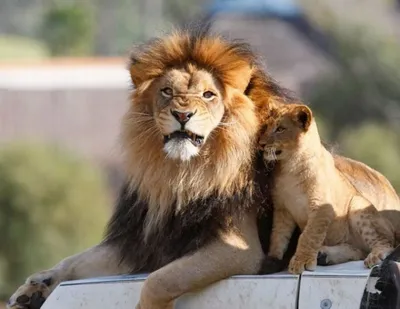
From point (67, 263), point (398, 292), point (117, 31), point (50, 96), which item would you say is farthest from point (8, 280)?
point (117, 31)

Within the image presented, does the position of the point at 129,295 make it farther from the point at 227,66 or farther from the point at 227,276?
the point at 227,66

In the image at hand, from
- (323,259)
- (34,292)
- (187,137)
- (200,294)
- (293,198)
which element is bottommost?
(34,292)

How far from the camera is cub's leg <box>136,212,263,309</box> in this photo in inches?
193

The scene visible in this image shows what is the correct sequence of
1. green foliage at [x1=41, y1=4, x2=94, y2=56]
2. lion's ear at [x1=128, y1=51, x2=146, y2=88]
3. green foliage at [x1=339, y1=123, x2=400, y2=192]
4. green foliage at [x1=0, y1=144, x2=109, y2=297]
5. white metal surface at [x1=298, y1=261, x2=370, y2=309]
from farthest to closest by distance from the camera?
green foliage at [x1=41, y1=4, x2=94, y2=56], green foliage at [x1=339, y1=123, x2=400, y2=192], green foliage at [x1=0, y1=144, x2=109, y2=297], lion's ear at [x1=128, y1=51, x2=146, y2=88], white metal surface at [x1=298, y1=261, x2=370, y2=309]

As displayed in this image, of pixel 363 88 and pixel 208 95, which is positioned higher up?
pixel 208 95

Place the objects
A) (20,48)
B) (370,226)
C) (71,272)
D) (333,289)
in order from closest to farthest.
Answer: (333,289) < (370,226) < (71,272) < (20,48)

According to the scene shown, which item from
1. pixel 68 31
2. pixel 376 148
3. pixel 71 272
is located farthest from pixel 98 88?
pixel 71 272

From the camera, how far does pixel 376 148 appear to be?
1977 centimetres

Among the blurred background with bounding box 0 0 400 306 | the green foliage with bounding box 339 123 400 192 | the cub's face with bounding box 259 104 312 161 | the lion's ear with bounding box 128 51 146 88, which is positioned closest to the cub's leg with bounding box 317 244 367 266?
the cub's face with bounding box 259 104 312 161

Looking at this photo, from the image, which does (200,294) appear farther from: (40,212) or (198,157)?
(40,212)

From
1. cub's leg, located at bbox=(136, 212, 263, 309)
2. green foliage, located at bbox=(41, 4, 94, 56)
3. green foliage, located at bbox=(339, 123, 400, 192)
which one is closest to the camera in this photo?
cub's leg, located at bbox=(136, 212, 263, 309)

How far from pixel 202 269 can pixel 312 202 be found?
0.48m

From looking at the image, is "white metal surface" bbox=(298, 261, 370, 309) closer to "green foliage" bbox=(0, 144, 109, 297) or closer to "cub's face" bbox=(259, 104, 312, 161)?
"cub's face" bbox=(259, 104, 312, 161)

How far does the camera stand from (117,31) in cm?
2977
